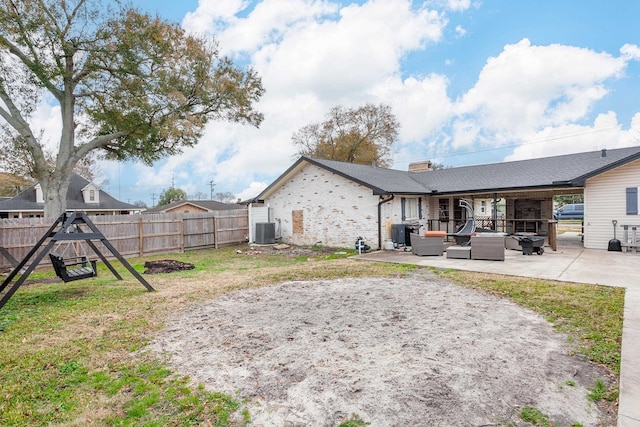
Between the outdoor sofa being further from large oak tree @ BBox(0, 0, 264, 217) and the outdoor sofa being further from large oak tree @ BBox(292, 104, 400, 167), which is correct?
large oak tree @ BBox(292, 104, 400, 167)

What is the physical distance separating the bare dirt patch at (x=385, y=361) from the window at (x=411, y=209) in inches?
360

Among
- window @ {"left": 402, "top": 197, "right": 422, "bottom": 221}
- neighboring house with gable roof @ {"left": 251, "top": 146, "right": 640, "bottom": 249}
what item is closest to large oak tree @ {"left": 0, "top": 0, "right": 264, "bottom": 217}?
neighboring house with gable roof @ {"left": 251, "top": 146, "right": 640, "bottom": 249}

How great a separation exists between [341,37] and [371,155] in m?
20.2

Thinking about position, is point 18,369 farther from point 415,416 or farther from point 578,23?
point 578,23

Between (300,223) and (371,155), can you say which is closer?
(300,223)

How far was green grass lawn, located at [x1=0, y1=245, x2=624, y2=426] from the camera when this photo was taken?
2881 millimetres

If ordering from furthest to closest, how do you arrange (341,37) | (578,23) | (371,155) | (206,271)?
(371,155) < (341,37) < (578,23) < (206,271)

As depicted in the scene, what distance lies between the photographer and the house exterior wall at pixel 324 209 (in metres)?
14.1

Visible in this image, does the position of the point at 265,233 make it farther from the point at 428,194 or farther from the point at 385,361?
the point at 385,361

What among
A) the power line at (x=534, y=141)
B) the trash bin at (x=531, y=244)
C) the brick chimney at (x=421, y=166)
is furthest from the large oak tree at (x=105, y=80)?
the power line at (x=534, y=141)

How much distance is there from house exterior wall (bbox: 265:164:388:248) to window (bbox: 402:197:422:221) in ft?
6.93

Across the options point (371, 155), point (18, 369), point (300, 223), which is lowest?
point (18, 369)

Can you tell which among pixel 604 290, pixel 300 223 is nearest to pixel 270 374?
pixel 604 290

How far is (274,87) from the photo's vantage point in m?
19.6
